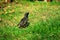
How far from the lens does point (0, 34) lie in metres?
7.99

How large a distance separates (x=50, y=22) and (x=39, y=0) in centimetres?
535

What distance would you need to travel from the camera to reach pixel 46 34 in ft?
25.5

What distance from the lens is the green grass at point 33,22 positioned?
775cm

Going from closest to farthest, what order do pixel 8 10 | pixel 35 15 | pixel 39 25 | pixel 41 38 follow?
1. pixel 41 38
2. pixel 39 25
3. pixel 35 15
4. pixel 8 10

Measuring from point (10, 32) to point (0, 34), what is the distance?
40cm

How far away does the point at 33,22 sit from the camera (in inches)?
375

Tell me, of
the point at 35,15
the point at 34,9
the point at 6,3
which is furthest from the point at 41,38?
the point at 6,3

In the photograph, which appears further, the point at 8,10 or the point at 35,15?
the point at 8,10

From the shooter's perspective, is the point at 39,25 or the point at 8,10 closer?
the point at 39,25

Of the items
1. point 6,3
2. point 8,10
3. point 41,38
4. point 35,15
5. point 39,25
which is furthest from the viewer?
point 6,3

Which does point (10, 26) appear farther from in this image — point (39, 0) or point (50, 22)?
point (39, 0)

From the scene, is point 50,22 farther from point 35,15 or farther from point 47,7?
point 47,7

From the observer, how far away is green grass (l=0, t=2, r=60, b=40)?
7746 mm

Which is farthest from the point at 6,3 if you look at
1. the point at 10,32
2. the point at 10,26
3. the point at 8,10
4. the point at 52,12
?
the point at 10,32
